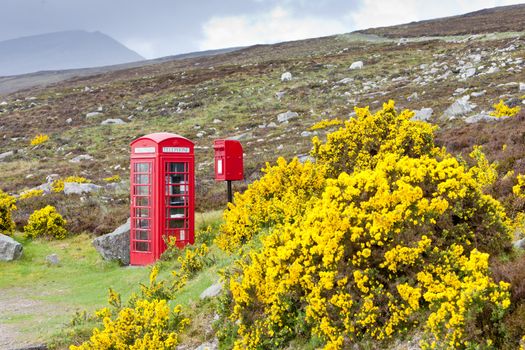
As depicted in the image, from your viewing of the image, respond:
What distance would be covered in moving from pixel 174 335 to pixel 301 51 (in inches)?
2793

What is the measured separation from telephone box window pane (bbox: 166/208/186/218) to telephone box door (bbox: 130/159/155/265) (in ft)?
1.22

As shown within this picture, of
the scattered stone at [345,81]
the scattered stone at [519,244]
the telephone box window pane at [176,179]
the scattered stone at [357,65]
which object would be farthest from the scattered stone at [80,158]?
the scattered stone at [519,244]

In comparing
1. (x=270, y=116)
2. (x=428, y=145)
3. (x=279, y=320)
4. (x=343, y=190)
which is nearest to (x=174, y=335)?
(x=279, y=320)

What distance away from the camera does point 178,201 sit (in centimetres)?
1294

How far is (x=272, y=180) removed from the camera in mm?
11406

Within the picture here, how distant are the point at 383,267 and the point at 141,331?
3.28 meters

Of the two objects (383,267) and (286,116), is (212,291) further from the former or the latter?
(286,116)

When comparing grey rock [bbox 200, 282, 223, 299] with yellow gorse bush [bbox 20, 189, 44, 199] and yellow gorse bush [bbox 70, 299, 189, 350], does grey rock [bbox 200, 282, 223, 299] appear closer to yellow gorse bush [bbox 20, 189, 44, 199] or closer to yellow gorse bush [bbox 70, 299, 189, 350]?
yellow gorse bush [bbox 70, 299, 189, 350]

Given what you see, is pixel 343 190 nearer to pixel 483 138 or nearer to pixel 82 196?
pixel 483 138

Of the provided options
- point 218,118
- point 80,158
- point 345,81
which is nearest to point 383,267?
point 80,158

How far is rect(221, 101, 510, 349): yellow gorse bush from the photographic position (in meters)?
4.68

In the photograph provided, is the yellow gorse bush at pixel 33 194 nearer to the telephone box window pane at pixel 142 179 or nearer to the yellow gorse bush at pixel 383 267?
the telephone box window pane at pixel 142 179

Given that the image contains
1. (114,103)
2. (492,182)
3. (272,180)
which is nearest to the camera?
(492,182)

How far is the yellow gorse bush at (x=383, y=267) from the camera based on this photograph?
15.4ft
